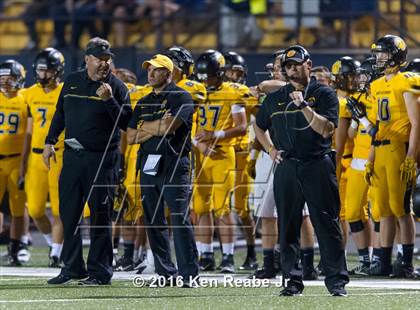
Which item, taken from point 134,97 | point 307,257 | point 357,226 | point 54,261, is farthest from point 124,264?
point 357,226

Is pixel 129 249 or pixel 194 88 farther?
pixel 129 249

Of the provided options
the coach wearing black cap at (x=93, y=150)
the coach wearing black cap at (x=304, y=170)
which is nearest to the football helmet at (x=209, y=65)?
the coach wearing black cap at (x=93, y=150)

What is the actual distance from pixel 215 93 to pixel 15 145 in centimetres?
234

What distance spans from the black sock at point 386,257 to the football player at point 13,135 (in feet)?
13.2

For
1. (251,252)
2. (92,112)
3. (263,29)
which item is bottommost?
(251,252)

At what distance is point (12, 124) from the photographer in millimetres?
14117

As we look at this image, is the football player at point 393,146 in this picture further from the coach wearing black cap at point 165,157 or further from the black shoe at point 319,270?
the coach wearing black cap at point 165,157

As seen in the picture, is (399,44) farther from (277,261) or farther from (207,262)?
(207,262)

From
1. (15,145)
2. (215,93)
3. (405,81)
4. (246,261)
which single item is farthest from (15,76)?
(405,81)

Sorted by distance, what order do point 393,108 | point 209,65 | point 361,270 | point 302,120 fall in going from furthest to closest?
point 209,65
point 361,270
point 393,108
point 302,120

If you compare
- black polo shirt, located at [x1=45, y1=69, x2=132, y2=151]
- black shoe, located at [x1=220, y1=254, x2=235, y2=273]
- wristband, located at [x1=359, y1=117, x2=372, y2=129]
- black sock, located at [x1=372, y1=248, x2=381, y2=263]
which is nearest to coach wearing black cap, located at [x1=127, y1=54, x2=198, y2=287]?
black polo shirt, located at [x1=45, y1=69, x2=132, y2=151]

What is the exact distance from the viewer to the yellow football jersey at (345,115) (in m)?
12.8

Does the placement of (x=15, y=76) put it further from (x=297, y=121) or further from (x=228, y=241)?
(x=297, y=121)

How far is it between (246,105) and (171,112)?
111 inches
